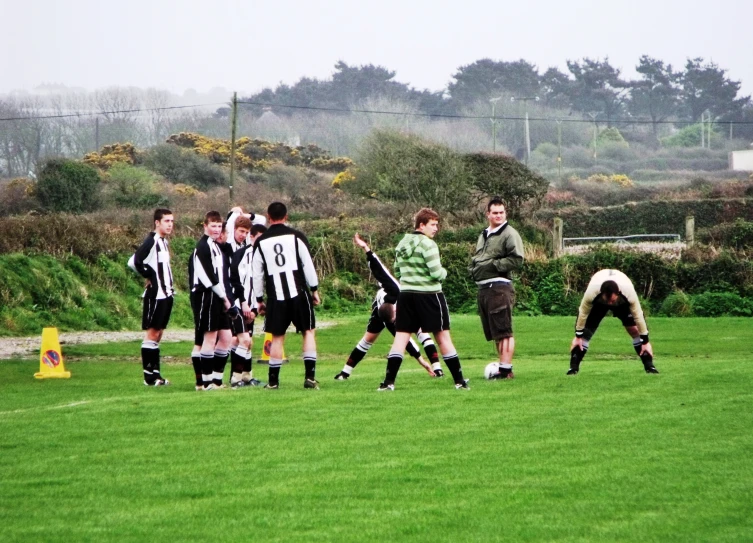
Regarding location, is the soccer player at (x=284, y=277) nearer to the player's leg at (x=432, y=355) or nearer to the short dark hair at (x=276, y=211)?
the short dark hair at (x=276, y=211)

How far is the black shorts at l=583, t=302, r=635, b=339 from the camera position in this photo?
14961 millimetres

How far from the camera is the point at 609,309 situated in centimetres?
1502

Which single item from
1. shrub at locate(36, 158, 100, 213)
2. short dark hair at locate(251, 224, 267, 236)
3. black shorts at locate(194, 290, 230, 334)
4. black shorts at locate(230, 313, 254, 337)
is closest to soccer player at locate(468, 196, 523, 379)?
short dark hair at locate(251, 224, 267, 236)

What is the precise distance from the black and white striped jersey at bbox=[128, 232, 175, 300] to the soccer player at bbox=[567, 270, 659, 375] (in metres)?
5.10

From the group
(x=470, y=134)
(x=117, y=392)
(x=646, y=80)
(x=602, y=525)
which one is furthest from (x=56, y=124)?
(x=602, y=525)

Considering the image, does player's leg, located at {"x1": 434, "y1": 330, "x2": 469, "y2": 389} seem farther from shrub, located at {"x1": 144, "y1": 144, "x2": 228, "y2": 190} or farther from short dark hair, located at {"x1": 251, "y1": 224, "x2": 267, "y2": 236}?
shrub, located at {"x1": 144, "y1": 144, "x2": 228, "y2": 190}

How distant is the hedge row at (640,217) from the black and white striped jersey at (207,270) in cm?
4527

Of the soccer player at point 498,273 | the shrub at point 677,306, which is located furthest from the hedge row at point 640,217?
the soccer player at point 498,273

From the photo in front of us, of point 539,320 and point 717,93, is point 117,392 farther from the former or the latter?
point 717,93

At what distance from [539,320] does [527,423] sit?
19.8 m

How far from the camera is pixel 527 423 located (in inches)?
405

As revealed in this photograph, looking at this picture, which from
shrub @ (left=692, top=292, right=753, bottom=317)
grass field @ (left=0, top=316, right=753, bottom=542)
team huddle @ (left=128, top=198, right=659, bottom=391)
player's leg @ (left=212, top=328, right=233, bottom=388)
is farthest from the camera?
shrub @ (left=692, top=292, right=753, bottom=317)

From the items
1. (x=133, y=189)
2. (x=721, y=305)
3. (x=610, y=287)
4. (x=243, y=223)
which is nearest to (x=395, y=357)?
(x=610, y=287)

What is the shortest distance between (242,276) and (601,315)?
4568mm
